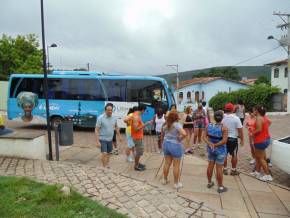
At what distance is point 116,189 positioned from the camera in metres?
5.20

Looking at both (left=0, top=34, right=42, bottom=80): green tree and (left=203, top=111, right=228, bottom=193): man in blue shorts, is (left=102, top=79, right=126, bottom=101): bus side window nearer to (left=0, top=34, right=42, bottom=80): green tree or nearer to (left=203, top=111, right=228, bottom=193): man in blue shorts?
(left=203, top=111, right=228, bottom=193): man in blue shorts

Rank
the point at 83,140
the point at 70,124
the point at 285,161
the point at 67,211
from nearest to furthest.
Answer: the point at 67,211 < the point at 285,161 < the point at 70,124 < the point at 83,140

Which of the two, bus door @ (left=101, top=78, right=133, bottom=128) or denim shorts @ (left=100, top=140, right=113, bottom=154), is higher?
bus door @ (left=101, top=78, right=133, bottom=128)

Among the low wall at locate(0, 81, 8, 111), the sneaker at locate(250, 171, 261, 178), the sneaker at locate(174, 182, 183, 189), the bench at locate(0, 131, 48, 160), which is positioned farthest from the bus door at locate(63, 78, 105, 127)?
the low wall at locate(0, 81, 8, 111)

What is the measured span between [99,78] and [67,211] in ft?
37.0

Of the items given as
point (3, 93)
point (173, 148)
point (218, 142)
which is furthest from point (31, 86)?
point (3, 93)

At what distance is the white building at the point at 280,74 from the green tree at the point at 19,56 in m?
32.0

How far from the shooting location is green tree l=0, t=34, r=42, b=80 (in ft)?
98.4

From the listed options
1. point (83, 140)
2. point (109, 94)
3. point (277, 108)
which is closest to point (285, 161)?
point (83, 140)

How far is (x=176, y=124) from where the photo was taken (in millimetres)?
5715

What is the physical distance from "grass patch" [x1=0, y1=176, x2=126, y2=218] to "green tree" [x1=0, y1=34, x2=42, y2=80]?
2641cm

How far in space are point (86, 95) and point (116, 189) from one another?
10.3m

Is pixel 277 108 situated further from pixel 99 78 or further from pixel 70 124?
pixel 70 124

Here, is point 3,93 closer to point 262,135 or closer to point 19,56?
point 19,56
